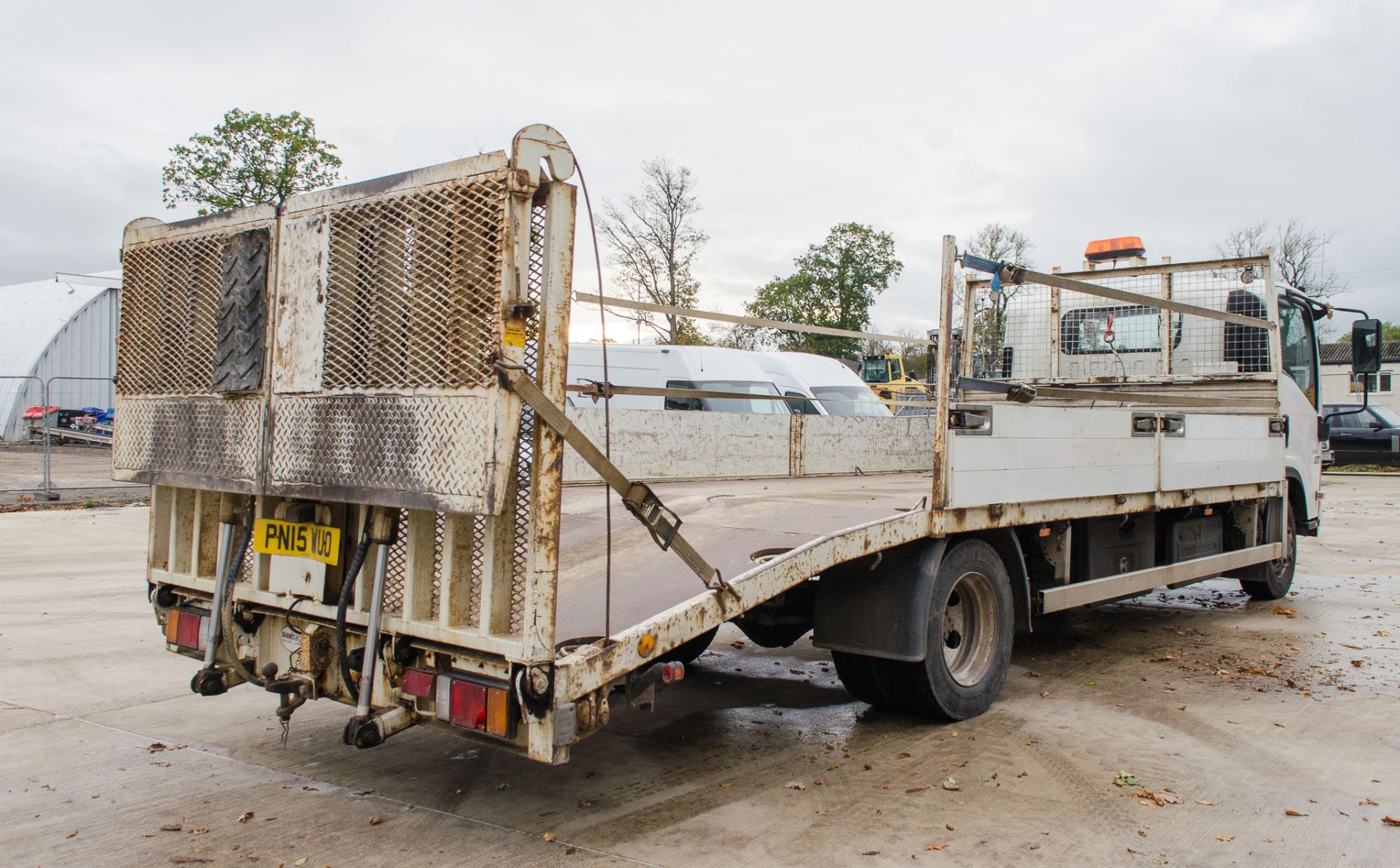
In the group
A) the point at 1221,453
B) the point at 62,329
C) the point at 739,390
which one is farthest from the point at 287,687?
the point at 62,329

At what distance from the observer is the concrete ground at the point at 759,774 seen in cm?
380

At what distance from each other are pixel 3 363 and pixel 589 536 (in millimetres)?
38469

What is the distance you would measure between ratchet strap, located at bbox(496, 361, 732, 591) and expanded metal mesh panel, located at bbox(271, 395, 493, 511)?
0.14 meters

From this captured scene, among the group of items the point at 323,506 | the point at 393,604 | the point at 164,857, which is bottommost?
the point at 164,857

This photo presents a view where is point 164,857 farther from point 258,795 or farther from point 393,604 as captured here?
point 393,604

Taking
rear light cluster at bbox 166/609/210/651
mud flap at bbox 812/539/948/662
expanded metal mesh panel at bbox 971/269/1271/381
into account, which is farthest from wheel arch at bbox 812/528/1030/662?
expanded metal mesh panel at bbox 971/269/1271/381

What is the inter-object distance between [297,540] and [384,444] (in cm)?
76

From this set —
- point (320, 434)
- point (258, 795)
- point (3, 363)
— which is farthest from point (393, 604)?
point (3, 363)

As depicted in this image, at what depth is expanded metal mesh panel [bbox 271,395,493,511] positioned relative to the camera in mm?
3332

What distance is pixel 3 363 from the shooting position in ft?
117

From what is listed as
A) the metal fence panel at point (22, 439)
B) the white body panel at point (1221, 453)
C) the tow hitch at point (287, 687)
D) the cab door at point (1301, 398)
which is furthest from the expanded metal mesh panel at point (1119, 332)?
the metal fence panel at point (22, 439)

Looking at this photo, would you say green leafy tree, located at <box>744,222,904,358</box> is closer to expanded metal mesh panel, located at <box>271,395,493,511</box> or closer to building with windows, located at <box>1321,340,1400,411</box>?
building with windows, located at <box>1321,340,1400,411</box>

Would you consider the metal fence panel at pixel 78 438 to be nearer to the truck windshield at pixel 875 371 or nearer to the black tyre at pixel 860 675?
the black tyre at pixel 860 675

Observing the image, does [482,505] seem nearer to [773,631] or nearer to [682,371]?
[773,631]
